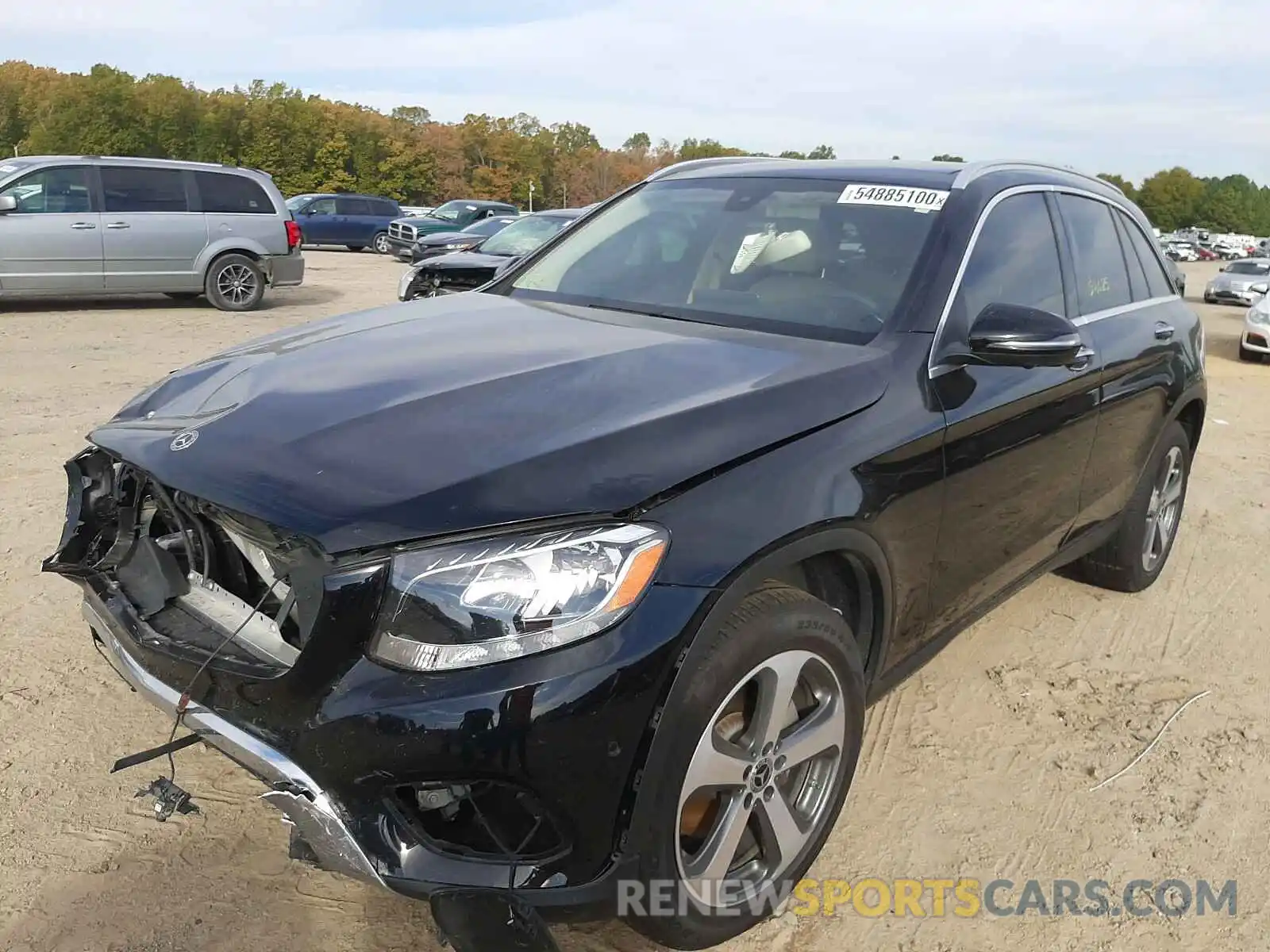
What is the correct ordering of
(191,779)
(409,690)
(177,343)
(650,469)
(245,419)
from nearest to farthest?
(409,690) < (650,469) < (245,419) < (191,779) < (177,343)

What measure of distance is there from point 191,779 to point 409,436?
1.39 metres

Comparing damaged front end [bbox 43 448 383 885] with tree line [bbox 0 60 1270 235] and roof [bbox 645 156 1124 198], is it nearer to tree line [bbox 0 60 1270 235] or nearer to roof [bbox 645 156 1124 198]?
roof [bbox 645 156 1124 198]

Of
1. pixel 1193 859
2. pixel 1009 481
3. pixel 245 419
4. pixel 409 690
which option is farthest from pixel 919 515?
pixel 245 419

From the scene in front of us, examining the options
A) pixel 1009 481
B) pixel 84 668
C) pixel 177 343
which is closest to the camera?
pixel 1009 481

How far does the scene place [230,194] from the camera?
507 inches

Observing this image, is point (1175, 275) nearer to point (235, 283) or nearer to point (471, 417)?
point (471, 417)

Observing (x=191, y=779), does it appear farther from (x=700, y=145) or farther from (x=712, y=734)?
(x=700, y=145)

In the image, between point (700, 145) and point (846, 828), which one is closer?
point (846, 828)

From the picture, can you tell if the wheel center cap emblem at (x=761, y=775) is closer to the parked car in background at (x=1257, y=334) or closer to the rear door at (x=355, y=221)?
the parked car in background at (x=1257, y=334)

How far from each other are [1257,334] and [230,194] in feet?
45.4

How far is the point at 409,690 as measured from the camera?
5.95ft

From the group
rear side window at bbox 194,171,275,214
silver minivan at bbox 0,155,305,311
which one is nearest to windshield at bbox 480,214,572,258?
silver minivan at bbox 0,155,305,311

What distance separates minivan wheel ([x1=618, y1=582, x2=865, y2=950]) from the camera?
6.33ft

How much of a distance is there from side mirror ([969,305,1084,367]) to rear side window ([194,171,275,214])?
1209 cm
